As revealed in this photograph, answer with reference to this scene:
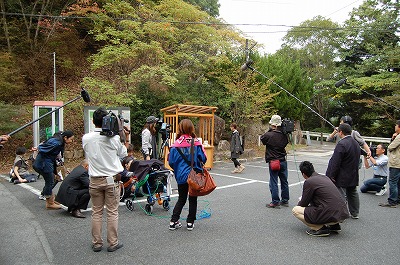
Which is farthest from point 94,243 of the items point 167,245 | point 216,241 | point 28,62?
point 28,62

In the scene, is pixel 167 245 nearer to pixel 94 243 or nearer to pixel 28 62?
pixel 94 243

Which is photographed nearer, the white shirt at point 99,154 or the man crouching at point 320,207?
the white shirt at point 99,154

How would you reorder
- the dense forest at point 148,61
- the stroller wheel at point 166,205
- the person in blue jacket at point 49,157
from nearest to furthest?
the person in blue jacket at point 49,157
the stroller wheel at point 166,205
the dense forest at point 148,61

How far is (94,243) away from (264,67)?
16.3 m

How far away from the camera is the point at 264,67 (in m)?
18.4

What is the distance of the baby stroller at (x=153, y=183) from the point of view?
5.65 metres

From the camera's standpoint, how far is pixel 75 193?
17.4 feet

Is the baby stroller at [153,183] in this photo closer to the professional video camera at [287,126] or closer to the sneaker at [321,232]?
the professional video camera at [287,126]

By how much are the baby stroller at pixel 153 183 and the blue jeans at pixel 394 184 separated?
4.38 meters

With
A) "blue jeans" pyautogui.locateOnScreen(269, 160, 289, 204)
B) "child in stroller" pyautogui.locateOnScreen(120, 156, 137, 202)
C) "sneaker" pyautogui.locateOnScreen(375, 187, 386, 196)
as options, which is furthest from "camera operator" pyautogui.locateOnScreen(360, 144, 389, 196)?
"child in stroller" pyautogui.locateOnScreen(120, 156, 137, 202)

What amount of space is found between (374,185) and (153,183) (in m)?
5.41

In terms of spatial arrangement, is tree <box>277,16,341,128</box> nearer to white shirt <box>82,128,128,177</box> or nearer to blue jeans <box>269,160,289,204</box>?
blue jeans <box>269,160,289,204</box>

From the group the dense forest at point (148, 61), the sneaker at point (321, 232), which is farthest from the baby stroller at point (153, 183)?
the dense forest at point (148, 61)

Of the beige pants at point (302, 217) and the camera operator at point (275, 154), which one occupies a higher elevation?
the camera operator at point (275, 154)
